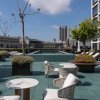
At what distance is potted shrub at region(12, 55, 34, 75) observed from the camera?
41.0 feet

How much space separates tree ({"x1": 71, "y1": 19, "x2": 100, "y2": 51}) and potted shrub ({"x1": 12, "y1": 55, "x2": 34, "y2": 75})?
27.6 m

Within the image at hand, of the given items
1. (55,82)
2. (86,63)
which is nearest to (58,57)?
(86,63)

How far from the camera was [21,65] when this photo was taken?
1259 cm

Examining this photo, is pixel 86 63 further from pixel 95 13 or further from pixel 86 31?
pixel 95 13

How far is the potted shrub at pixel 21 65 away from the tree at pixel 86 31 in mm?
27582

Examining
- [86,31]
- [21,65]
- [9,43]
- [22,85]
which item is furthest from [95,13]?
[9,43]

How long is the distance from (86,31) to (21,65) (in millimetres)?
28345

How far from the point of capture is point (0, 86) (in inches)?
376

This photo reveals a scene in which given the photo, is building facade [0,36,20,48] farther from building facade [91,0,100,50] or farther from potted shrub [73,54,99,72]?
potted shrub [73,54,99,72]

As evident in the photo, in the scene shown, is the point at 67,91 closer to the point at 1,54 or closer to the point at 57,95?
the point at 57,95

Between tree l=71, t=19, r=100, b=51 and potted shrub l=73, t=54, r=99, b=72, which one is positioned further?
tree l=71, t=19, r=100, b=51

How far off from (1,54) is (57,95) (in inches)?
727

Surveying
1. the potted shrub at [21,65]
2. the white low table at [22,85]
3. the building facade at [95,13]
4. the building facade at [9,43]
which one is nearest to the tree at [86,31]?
the building facade at [95,13]

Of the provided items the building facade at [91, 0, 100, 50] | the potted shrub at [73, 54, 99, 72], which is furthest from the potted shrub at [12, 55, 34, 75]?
the building facade at [91, 0, 100, 50]
